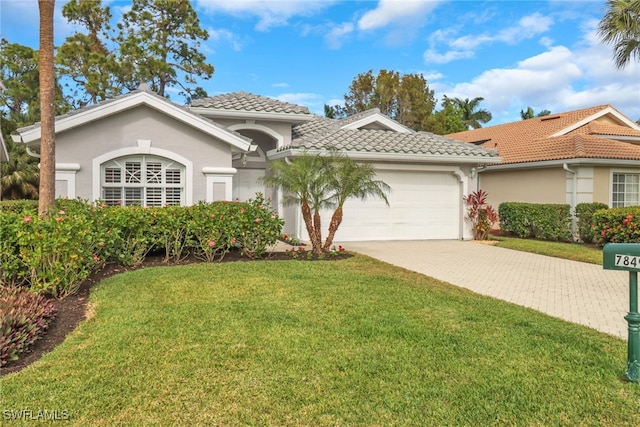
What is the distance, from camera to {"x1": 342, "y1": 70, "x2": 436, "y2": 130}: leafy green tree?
127ft

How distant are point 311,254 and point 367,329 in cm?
533

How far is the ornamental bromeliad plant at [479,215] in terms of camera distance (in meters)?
15.4

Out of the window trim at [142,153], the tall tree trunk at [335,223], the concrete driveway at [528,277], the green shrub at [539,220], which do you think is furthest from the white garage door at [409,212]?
the window trim at [142,153]

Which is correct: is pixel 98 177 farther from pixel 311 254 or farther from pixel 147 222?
pixel 311 254

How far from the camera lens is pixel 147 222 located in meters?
9.12

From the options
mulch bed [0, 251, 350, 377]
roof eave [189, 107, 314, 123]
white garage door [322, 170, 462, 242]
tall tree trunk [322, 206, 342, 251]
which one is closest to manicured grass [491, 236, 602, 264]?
white garage door [322, 170, 462, 242]

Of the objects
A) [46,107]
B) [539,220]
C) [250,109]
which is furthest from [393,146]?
[46,107]

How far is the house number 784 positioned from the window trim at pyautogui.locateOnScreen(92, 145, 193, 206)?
33.3 feet

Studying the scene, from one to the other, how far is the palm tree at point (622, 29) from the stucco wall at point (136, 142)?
13620mm

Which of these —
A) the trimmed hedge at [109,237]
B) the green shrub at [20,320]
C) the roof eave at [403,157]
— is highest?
the roof eave at [403,157]

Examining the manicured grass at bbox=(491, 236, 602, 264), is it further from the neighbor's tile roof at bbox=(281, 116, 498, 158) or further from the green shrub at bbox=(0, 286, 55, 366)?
the green shrub at bbox=(0, 286, 55, 366)

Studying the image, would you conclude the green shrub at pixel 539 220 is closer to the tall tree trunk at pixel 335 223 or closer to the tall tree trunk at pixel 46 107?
the tall tree trunk at pixel 335 223

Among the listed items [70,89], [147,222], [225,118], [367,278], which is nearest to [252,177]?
[225,118]

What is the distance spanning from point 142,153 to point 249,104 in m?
4.90
